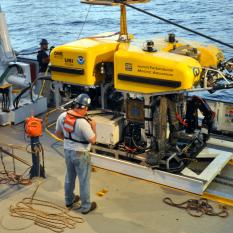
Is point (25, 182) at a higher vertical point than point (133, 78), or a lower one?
lower

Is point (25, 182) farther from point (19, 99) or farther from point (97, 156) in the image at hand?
point (19, 99)

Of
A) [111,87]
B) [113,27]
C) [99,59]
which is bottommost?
[113,27]

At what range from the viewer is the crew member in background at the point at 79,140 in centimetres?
511

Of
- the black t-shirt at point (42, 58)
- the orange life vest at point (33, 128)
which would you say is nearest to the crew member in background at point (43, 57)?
the black t-shirt at point (42, 58)

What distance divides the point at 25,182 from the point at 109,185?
47.9 inches

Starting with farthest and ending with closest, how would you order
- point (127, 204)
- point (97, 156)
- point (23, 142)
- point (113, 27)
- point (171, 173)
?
1. point (113, 27)
2. point (23, 142)
3. point (97, 156)
4. point (171, 173)
5. point (127, 204)

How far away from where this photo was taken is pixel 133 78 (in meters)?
6.02

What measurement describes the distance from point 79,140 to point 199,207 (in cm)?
179

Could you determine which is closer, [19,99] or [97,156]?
[97,156]

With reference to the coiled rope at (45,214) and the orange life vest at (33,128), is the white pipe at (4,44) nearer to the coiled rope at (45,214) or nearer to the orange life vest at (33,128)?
the orange life vest at (33,128)

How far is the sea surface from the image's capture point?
91.3 ft

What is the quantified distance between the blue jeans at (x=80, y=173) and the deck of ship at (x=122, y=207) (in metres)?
0.24

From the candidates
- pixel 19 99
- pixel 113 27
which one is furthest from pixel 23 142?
pixel 113 27

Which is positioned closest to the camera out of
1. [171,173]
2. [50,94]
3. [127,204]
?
[127,204]
